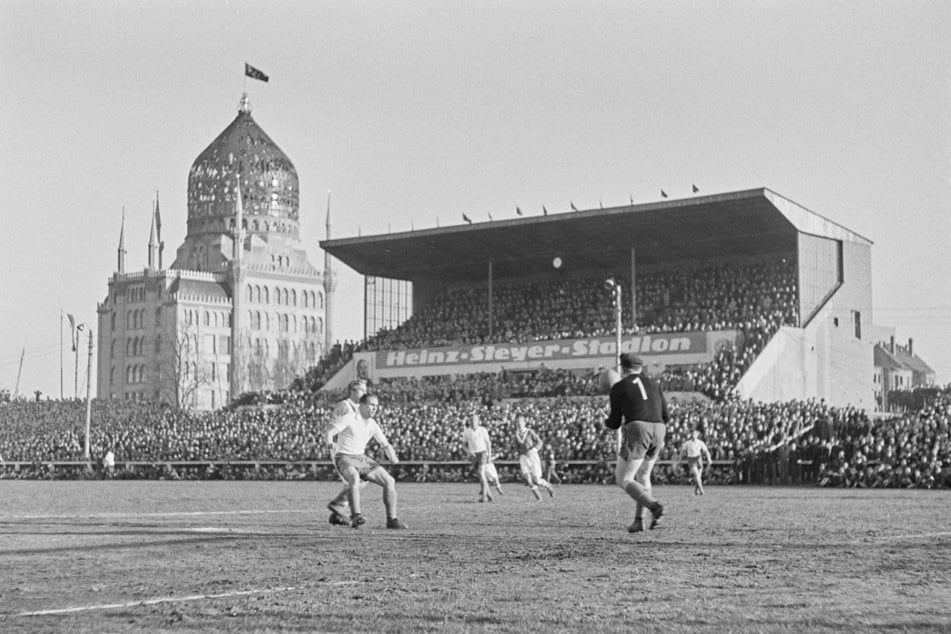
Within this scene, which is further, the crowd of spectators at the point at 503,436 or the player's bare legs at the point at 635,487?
the crowd of spectators at the point at 503,436

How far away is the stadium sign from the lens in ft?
192

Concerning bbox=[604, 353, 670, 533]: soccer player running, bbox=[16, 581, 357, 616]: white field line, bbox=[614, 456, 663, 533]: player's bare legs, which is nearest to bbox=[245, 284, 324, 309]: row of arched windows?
bbox=[614, 456, 663, 533]: player's bare legs

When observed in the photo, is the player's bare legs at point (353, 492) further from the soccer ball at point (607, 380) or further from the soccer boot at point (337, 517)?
the soccer ball at point (607, 380)

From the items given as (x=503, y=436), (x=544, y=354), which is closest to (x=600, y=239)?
(x=544, y=354)

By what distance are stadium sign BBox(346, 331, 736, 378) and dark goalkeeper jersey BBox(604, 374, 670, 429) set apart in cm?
4316

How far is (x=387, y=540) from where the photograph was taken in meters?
14.8

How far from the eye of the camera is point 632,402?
14930 millimetres

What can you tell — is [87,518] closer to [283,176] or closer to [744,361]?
[744,361]

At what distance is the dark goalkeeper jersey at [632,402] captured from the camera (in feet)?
48.9

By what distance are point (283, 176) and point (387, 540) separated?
141975 mm

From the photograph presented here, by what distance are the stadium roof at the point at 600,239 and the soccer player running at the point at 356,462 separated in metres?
42.6

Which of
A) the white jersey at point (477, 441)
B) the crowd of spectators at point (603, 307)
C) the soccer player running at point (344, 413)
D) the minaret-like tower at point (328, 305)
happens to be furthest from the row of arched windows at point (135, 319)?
the soccer player running at point (344, 413)

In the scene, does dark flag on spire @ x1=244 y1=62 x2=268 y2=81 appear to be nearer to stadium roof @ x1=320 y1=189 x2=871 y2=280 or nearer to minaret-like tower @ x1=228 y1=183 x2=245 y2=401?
minaret-like tower @ x1=228 y1=183 x2=245 y2=401

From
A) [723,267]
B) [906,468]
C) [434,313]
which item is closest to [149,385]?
[434,313]
